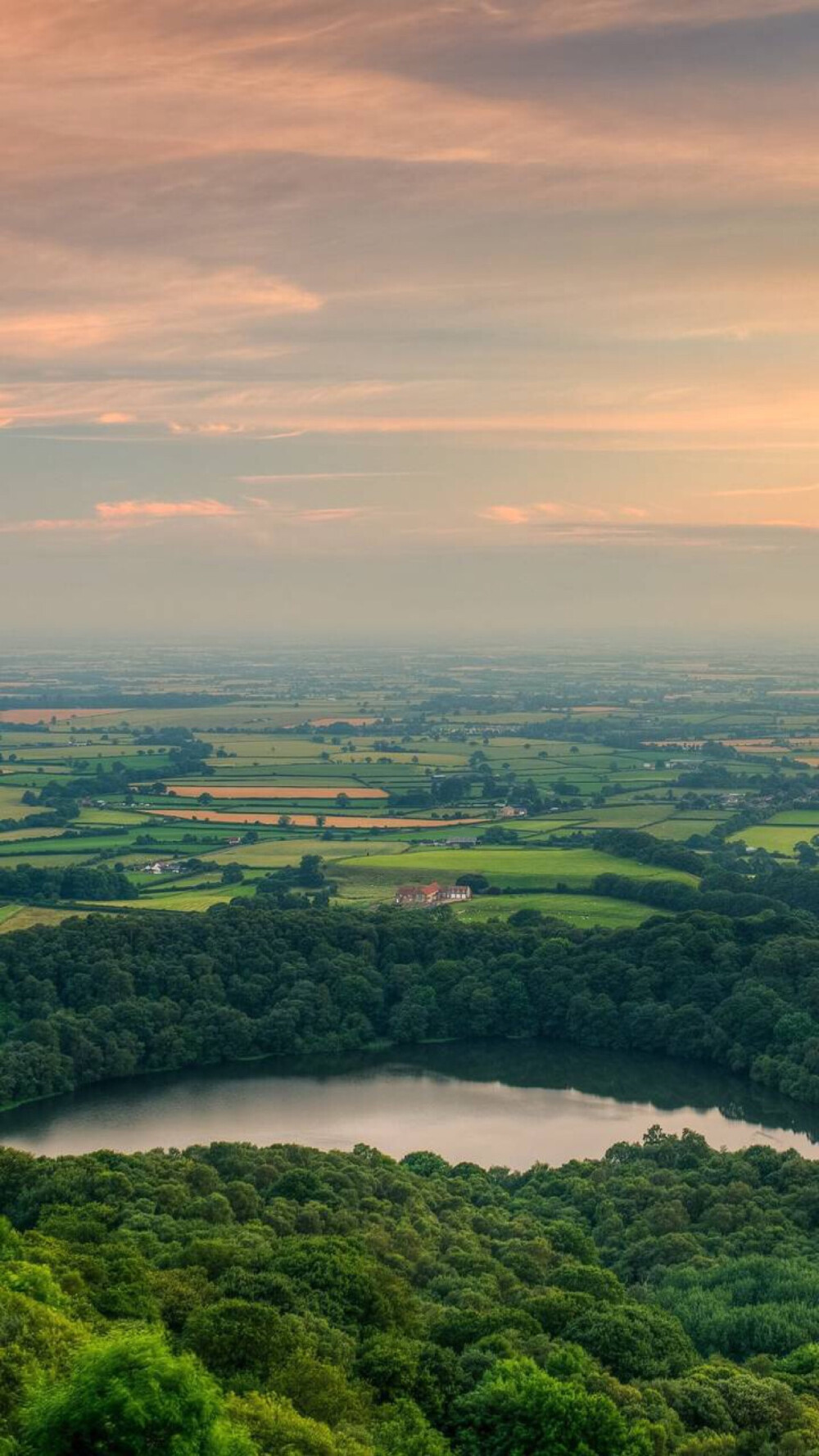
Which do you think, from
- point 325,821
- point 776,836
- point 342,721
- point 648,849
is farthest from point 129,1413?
point 342,721

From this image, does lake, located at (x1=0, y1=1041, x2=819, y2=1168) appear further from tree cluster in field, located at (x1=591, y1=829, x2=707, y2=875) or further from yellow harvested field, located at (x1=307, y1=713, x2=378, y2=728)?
yellow harvested field, located at (x1=307, y1=713, x2=378, y2=728)

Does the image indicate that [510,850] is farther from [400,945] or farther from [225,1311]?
[225,1311]

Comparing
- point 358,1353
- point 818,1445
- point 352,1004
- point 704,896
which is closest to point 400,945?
point 352,1004

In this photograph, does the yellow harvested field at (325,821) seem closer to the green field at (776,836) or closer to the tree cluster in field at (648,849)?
the tree cluster in field at (648,849)

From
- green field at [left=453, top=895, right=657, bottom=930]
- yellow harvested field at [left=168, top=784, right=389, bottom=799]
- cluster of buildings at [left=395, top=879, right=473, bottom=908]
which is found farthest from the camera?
yellow harvested field at [left=168, top=784, right=389, bottom=799]

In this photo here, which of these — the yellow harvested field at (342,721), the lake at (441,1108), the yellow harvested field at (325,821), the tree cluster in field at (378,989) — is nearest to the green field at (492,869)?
the yellow harvested field at (325,821)

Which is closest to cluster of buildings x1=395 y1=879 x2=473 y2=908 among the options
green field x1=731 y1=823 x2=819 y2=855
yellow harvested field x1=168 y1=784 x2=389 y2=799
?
green field x1=731 y1=823 x2=819 y2=855

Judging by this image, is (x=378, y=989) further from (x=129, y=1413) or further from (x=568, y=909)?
(x=129, y=1413)
